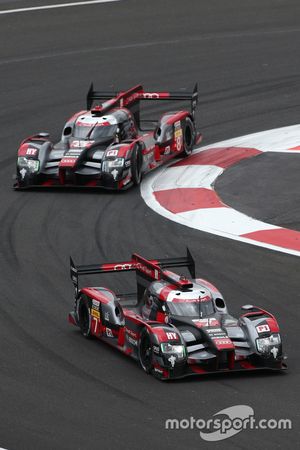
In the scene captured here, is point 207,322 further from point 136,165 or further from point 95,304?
point 136,165

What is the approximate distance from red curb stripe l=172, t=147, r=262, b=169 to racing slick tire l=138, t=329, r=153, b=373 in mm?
8621

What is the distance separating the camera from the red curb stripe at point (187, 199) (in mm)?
18609

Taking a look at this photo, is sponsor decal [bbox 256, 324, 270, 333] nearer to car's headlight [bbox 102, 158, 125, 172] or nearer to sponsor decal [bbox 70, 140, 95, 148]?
car's headlight [bbox 102, 158, 125, 172]

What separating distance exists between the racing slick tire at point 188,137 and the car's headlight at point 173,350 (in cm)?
976

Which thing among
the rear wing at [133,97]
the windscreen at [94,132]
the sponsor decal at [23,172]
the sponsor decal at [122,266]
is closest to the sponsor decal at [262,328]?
the sponsor decal at [122,266]

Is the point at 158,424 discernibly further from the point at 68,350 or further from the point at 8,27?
the point at 8,27

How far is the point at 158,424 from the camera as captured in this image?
1098 cm

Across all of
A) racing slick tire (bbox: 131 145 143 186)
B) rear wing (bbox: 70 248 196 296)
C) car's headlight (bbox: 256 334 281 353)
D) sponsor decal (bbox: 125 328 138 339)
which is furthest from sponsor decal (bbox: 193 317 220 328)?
racing slick tire (bbox: 131 145 143 186)

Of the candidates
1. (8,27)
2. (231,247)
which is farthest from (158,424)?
(8,27)

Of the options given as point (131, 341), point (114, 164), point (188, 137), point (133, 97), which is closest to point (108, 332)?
point (131, 341)

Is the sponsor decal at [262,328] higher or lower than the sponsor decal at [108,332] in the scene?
higher

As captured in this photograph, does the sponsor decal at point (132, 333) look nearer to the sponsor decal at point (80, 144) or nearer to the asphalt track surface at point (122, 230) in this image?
the asphalt track surface at point (122, 230)

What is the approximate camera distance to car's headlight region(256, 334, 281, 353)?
1228cm

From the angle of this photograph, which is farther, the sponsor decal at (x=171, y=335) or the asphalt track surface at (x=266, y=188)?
the asphalt track surface at (x=266, y=188)
